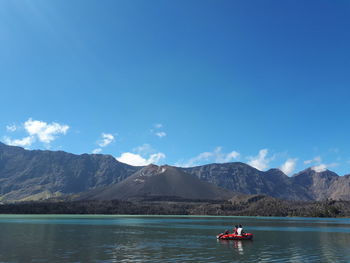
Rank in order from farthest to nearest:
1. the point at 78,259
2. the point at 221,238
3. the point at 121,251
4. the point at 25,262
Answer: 1. the point at 221,238
2. the point at 121,251
3. the point at 78,259
4. the point at 25,262

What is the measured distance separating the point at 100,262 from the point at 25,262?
1136 centimetres

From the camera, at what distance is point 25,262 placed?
54.8 metres

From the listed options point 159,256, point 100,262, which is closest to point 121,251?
point 159,256

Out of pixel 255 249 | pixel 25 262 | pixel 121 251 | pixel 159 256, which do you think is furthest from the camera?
pixel 255 249

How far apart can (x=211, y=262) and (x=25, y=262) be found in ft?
96.4

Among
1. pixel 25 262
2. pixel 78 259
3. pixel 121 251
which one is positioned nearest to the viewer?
pixel 25 262

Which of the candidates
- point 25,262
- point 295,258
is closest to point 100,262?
point 25,262

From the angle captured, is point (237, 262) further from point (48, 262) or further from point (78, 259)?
point (48, 262)

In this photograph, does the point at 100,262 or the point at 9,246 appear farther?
Result: the point at 9,246

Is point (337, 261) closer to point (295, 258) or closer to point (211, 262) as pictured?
point (295, 258)

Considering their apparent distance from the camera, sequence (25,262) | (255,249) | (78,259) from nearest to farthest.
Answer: (25,262) → (78,259) → (255,249)

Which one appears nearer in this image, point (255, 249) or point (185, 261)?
point (185, 261)

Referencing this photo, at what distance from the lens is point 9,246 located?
7506 centimetres

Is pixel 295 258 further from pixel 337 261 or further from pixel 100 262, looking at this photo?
pixel 100 262
